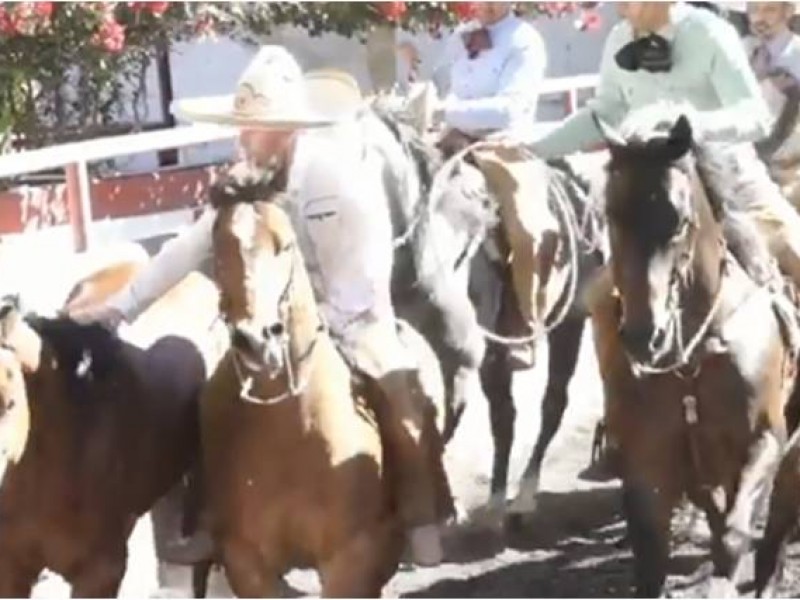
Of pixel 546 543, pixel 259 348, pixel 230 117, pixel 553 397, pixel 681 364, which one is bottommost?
pixel 546 543

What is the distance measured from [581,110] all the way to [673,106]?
0.40 ft

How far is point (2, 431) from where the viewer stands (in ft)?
6.80

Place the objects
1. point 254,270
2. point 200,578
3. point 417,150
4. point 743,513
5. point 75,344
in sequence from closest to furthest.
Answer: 1. point 254,270
2. point 75,344
3. point 743,513
4. point 200,578
5. point 417,150

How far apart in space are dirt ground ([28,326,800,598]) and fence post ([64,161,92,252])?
0.39 metres

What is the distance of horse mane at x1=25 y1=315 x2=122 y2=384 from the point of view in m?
2.17

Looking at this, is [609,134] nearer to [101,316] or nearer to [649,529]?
[649,529]

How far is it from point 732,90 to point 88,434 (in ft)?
2.99

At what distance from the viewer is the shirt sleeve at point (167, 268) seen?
6.98 ft

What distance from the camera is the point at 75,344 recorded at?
218 cm

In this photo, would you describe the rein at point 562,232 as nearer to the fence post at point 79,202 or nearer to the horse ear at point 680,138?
the horse ear at point 680,138

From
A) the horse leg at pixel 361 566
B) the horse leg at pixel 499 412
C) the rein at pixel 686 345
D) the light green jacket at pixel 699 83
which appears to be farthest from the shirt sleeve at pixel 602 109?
the horse leg at pixel 361 566

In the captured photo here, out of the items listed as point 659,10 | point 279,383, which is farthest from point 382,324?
point 659,10

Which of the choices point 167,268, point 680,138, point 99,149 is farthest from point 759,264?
point 99,149

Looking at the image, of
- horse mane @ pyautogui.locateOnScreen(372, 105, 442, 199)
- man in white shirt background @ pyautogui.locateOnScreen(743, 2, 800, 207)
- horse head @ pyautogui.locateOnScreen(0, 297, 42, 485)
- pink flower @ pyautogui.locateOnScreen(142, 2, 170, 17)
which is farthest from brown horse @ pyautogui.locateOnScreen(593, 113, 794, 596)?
horse head @ pyautogui.locateOnScreen(0, 297, 42, 485)
